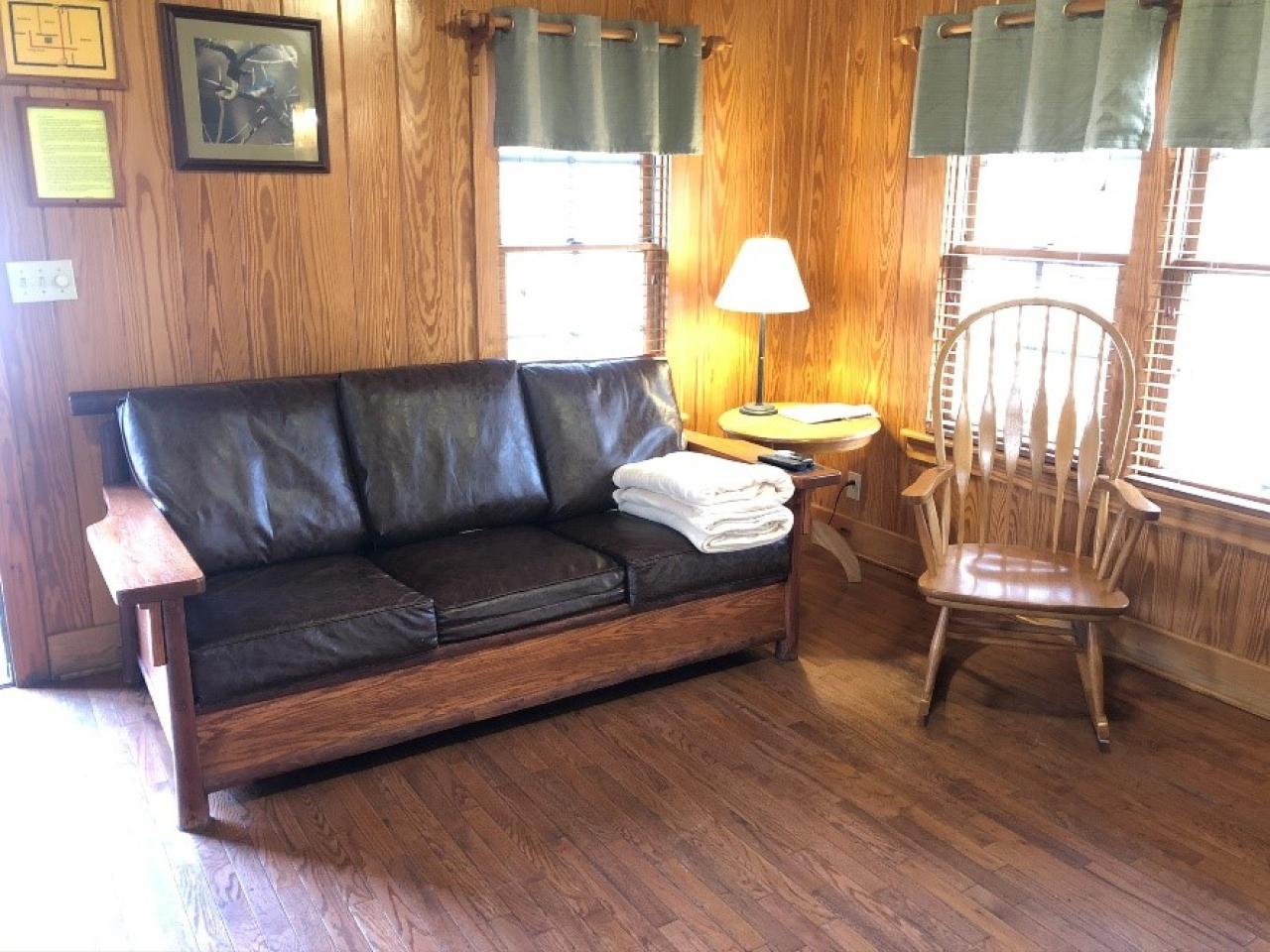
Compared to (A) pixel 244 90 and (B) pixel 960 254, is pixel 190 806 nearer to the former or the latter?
(A) pixel 244 90

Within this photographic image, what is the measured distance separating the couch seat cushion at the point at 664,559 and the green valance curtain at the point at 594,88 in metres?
1.20

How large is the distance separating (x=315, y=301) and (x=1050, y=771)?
236 centimetres

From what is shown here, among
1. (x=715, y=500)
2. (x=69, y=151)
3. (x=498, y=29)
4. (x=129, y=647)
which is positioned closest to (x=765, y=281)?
(x=715, y=500)

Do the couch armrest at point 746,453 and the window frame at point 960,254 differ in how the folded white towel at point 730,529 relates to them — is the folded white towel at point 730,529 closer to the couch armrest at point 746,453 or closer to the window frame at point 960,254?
the couch armrest at point 746,453

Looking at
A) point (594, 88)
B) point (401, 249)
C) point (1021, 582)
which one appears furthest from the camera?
point (594, 88)

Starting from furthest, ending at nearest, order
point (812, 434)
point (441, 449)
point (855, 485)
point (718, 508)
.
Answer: point (855, 485), point (812, 434), point (441, 449), point (718, 508)

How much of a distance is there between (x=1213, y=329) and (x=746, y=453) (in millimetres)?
1335

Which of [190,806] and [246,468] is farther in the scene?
[246,468]

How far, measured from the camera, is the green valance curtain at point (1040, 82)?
9.84 feet

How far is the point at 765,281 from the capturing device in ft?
12.3

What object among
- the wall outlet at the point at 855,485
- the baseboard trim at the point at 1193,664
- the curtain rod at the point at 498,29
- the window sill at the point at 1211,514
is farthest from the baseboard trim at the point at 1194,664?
the curtain rod at the point at 498,29

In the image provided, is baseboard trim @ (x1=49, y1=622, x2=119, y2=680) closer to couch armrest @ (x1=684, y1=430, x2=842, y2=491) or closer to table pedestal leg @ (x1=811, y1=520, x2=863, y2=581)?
couch armrest @ (x1=684, y1=430, x2=842, y2=491)

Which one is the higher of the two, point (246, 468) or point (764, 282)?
point (764, 282)

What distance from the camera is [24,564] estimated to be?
3.05 metres
